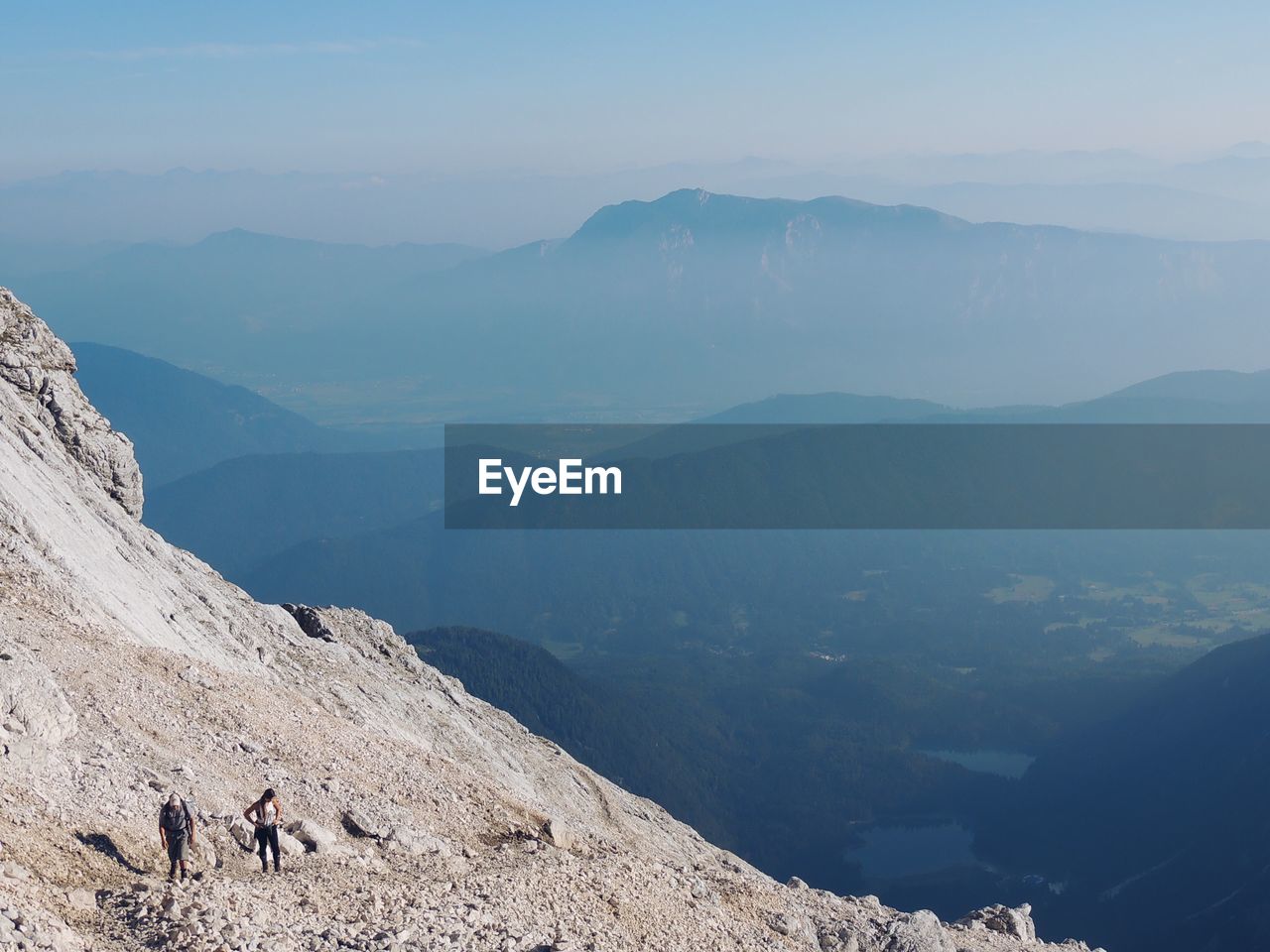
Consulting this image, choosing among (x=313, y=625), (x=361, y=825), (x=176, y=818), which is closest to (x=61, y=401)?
(x=313, y=625)

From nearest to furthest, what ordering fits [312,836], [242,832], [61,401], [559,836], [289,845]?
[242,832], [289,845], [312,836], [559,836], [61,401]

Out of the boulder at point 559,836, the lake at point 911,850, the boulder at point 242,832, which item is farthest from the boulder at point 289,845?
the lake at point 911,850

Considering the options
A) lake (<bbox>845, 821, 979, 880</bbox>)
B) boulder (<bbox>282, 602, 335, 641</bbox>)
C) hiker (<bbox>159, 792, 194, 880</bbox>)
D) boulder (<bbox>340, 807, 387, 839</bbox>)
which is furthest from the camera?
Answer: lake (<bbox>845, 821, 979, 880</bbox>)

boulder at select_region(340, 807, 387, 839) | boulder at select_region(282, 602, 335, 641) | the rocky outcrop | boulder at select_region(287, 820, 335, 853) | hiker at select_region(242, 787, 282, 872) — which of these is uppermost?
the rocky outcrop

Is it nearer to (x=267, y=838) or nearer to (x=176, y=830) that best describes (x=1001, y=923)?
(x=267, y=838)

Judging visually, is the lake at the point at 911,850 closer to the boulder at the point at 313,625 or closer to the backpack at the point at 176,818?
the boulder at the point at 313,625

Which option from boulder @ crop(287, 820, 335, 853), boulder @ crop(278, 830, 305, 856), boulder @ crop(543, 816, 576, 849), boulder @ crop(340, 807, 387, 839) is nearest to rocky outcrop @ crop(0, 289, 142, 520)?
boulder @ crop(340, 807, 387, 839)

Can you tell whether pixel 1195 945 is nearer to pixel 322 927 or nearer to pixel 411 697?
pixel 411 697

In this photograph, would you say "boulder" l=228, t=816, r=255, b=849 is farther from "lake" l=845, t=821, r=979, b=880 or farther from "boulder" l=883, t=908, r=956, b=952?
"lake" l=845, t=821, r=979, b=880
